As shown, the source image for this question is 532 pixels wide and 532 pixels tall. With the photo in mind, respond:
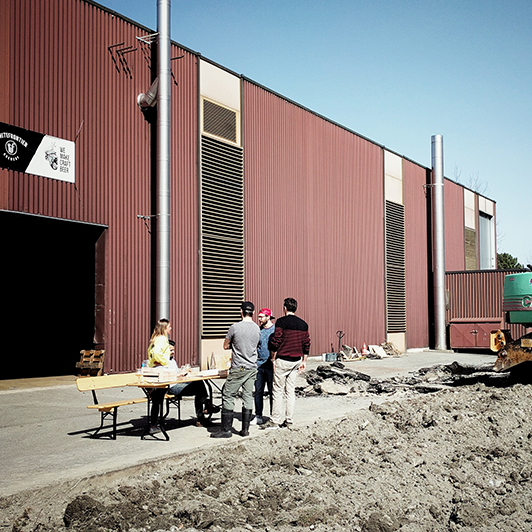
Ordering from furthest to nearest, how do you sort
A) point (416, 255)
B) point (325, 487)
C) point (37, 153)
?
1. point (416, 255)
2. point (37, 153)
3. point (325, 487)

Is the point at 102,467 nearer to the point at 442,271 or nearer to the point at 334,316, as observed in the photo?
the point at 334,316

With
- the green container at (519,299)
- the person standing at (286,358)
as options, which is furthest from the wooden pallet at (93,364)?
the green container at (519,299)

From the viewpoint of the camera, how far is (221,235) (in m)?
20.6

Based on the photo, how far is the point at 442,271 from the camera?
33.6 metres

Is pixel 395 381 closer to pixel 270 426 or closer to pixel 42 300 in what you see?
pixel 270 426

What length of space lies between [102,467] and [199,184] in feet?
44.2

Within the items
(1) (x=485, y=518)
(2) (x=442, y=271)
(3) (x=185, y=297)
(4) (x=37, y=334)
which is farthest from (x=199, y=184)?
(2) (x=442, y=271)

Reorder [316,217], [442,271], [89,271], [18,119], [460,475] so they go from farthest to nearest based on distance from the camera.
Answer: [442,271], [316,217], [89,271], [18,119], [460,475]

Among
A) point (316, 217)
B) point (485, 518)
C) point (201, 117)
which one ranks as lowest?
point (485, 518)

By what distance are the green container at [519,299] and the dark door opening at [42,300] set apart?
12342mm

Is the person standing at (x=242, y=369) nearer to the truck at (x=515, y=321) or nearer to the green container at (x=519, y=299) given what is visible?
the truck at (x=515, y=321)

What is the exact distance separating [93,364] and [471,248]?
101ft

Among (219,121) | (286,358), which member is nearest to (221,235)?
(219,121)

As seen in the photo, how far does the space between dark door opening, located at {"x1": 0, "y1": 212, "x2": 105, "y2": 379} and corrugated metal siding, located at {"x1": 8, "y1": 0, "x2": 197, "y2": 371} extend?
339cm
